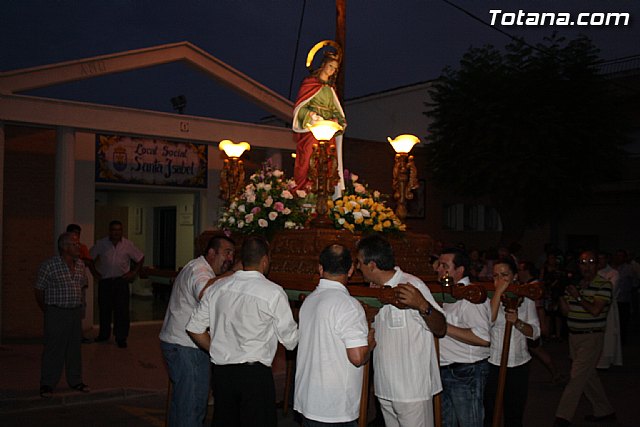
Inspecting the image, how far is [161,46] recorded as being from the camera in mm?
13703

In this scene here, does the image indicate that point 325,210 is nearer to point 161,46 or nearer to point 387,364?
point 387,364

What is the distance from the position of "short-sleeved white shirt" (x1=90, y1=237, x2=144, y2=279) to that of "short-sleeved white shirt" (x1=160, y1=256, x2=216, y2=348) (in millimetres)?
6382

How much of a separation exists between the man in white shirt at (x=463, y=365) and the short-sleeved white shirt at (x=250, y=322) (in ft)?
4.54

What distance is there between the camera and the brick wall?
13.2 metres

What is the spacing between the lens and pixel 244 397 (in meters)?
4.84

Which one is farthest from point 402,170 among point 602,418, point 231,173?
point 602,418

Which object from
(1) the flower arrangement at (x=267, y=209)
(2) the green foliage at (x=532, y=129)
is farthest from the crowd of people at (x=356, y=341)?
(2) the green foliage at (x=532, y=129)

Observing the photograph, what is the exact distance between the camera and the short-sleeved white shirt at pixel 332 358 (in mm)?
4305

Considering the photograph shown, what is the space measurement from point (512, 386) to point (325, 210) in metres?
2.58

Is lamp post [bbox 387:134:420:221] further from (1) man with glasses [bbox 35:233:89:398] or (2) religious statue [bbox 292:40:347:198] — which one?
(1) man with glasses [bbox 35:233:89:398]

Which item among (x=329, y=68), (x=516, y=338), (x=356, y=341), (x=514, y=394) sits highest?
(x=329, y=68)

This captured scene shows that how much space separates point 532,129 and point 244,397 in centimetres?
1787

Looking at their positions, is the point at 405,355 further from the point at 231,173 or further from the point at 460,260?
the point at 231,173

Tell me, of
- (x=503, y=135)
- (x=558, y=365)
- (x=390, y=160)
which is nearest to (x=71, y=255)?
(x=558, y=365)
